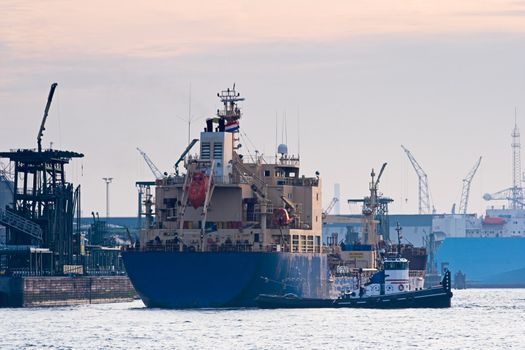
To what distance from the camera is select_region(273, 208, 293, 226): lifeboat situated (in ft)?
410

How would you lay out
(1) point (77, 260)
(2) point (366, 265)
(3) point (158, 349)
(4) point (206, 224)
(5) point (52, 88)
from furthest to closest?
1. (5) point (52, 88)
2. (1) point (77, 260)
3. (2) point (366, 265)
4. (4) point (206, 224)
5. (3) point (158, 349)

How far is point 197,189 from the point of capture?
12294 centimetres

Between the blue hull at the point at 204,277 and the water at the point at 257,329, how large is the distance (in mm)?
1738

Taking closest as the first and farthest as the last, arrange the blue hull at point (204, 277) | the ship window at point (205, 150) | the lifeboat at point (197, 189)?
the blue hull at point (204, 277)
the lifeboat at point (197, 189)
the ship window at point (205, 150)

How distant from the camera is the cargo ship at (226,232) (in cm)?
12025

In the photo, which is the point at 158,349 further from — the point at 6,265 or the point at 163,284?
the point at 6,265

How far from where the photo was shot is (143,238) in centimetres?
12650

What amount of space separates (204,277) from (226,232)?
18.2ft

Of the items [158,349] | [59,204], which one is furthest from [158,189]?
[158,349]

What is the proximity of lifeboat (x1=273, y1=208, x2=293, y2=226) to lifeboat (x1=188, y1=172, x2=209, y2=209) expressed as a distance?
19.9 ft

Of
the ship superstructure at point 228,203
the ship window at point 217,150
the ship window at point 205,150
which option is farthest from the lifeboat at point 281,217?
the ship window at point 205,150

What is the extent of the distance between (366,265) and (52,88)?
4592 centimetres

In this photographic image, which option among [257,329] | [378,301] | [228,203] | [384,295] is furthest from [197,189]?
[257,329]

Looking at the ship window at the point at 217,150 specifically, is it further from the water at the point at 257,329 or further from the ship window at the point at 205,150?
the water at the point at 257,329
